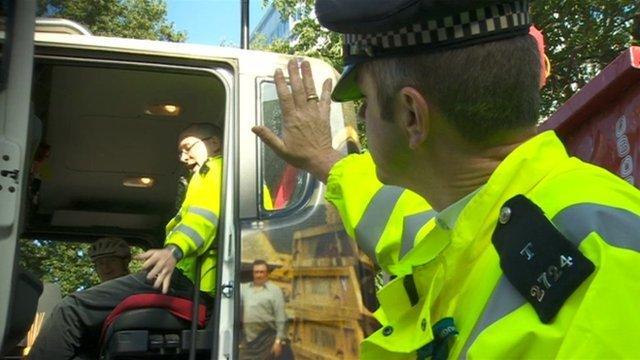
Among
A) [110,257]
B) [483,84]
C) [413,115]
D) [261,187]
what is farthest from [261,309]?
[110,257]

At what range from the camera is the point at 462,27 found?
3.84 ft

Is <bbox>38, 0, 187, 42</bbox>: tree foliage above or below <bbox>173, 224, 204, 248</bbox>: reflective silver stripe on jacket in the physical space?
above

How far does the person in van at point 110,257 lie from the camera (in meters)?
4.91

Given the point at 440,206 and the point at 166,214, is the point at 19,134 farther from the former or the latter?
the point at 166,214

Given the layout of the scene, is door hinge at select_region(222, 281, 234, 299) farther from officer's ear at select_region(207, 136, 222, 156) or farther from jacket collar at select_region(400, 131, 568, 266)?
jacket collar at select_region(400, 131, 568, 266)

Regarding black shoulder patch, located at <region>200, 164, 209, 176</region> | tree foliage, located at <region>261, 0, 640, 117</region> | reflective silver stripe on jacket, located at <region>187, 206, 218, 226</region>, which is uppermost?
tree foliage, located at <region>261, 0, 640, 117</region>

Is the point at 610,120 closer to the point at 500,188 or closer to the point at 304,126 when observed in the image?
the point at 304,126

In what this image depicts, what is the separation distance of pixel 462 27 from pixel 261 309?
65.9 inches

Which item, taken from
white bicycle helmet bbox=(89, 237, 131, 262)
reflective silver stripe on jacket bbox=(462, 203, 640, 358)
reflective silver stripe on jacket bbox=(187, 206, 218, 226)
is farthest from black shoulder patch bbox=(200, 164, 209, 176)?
reflective silver stripe on jacket bbox=(462, 203, 640, 358)

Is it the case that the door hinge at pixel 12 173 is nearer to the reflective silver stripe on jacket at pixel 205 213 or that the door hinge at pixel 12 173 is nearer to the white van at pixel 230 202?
the white van at pixel 230 202

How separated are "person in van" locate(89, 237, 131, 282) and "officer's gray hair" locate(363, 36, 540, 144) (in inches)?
156

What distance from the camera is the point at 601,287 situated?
2.94ft

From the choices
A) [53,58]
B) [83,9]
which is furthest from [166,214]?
[53,58]

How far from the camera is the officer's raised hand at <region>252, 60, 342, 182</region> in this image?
67.3 inches
